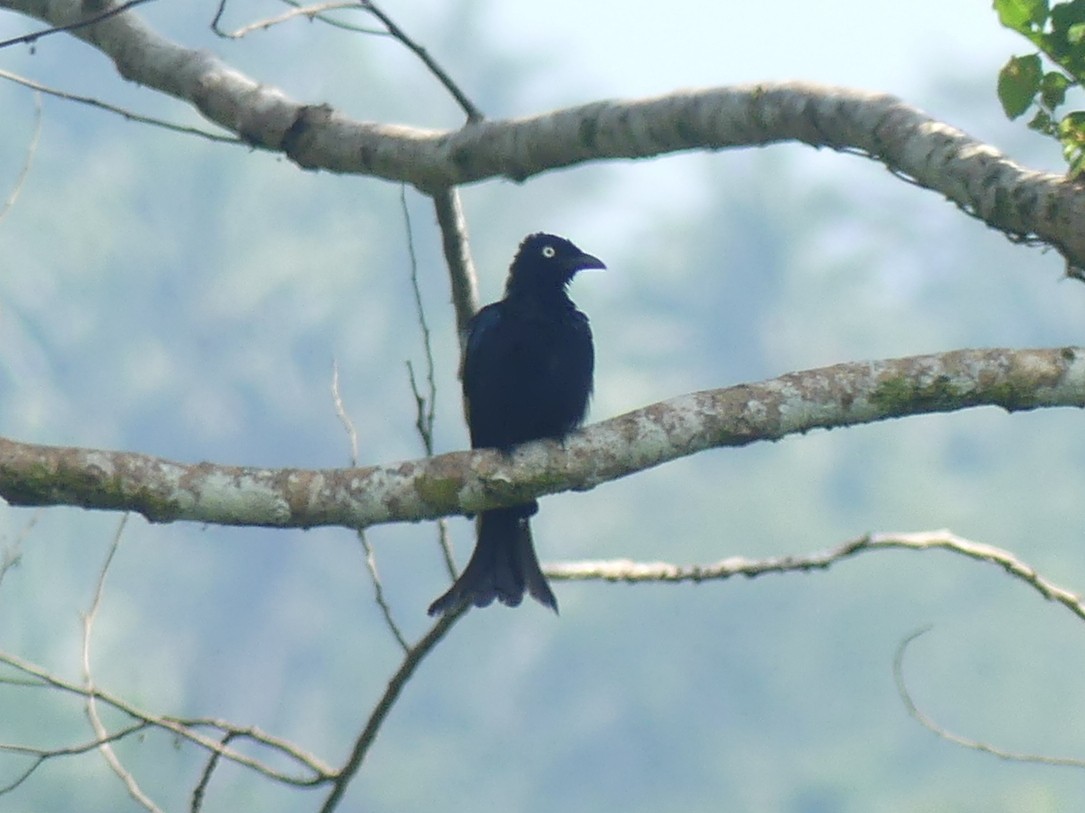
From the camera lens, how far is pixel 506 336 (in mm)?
4285

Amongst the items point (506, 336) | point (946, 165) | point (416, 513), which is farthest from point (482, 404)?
point (946, 165)

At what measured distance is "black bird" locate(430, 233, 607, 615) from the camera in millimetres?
4023

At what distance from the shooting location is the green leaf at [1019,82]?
309 cm

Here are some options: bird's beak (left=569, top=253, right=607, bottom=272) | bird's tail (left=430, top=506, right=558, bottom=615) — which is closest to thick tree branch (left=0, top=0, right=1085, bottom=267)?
bird's beak (left=569, top=253, right=607, bottom=272)

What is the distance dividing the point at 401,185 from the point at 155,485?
1550mm

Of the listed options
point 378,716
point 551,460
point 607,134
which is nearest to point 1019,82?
point 607,134

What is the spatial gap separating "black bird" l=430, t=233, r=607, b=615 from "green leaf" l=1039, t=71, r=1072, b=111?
5.48 feet

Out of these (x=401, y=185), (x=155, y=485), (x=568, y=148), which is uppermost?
(x=401, y=185)

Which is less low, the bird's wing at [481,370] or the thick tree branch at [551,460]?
the bird's wing at [481,370]

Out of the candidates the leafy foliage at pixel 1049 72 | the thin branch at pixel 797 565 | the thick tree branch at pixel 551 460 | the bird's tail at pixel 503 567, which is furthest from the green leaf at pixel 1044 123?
the bird's tail at pixel 503 567

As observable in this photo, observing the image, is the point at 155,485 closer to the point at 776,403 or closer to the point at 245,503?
the point at 245,503

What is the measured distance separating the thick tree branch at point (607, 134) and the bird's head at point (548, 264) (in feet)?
2.61

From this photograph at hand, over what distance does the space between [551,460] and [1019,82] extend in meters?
1.48

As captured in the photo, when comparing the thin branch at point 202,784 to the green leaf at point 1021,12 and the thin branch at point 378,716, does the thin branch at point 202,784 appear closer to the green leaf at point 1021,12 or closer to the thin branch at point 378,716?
the thin branch at point 378,716
